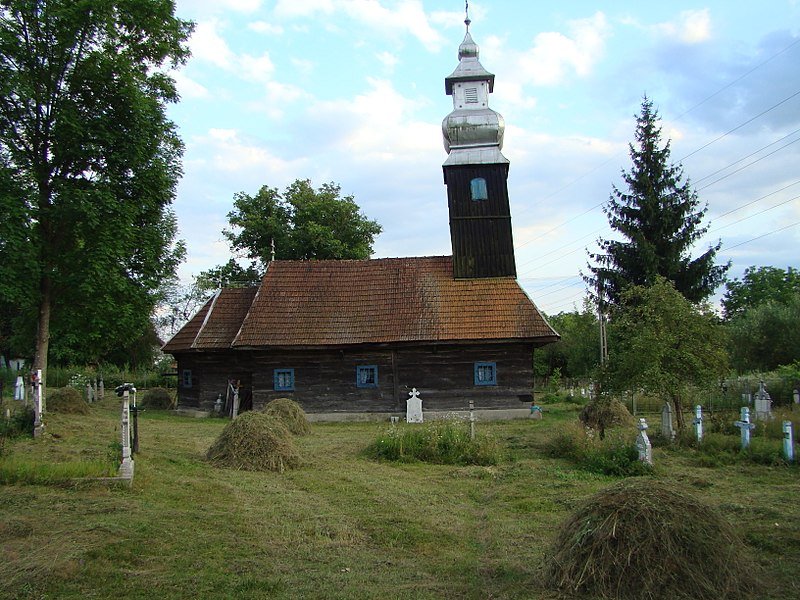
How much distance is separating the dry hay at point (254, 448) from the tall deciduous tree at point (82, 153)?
265 inches

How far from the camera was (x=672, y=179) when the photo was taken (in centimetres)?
2702

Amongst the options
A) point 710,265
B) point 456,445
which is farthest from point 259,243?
point 456,445

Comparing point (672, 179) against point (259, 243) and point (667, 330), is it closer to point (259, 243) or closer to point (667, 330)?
point (667, 330)

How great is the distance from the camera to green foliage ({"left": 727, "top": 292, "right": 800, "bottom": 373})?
96.1ft

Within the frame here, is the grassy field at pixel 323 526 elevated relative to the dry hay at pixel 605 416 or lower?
lower

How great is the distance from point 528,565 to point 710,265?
24.0 meters

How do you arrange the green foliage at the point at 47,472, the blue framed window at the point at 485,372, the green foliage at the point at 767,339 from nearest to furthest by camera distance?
the green foliage at the point at 47,472, the blue framed window at the point at 485,372, the green foliage at the point at 767,339

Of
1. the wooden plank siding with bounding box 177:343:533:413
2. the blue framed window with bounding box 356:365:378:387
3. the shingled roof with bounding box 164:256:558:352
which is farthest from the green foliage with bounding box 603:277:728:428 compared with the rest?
the blue framed window with bounding box 356:365:378:387

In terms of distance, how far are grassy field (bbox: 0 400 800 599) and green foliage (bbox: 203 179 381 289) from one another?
22674mm

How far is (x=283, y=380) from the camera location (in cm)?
2112

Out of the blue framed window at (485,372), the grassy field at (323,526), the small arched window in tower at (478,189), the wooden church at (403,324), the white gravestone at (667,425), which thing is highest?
the small arched window in tower at (478,189)

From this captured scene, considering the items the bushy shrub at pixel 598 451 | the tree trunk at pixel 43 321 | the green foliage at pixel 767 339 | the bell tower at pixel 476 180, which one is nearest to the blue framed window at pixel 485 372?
the bell tower at pixel 476 180

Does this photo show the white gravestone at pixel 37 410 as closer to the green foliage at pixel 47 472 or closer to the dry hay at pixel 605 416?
the green foliage at pixel 47 472

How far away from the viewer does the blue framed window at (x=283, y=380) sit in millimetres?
21016
